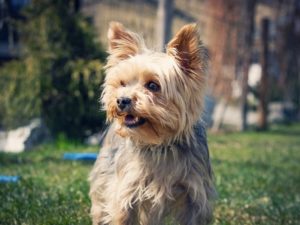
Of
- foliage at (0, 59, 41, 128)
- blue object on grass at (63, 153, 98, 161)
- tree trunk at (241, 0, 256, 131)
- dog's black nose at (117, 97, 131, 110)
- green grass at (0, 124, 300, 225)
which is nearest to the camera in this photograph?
dog's black nose at (117, 97, 131, 110)

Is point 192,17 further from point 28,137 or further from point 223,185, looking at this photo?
point 223,185

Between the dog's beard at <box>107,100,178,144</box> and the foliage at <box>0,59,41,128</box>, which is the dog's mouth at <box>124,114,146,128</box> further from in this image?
the foliage at <box>0,59,41,128</box>

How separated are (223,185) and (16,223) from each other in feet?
11.5

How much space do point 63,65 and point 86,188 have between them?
5531 mm

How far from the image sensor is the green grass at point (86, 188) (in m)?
6.25

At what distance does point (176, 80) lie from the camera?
17.0ft

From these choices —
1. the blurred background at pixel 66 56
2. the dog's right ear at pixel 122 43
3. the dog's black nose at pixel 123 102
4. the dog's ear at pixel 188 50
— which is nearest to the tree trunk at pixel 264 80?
the blurred background at pixel 66 56

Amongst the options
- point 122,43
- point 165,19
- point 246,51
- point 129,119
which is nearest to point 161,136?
point 129,119

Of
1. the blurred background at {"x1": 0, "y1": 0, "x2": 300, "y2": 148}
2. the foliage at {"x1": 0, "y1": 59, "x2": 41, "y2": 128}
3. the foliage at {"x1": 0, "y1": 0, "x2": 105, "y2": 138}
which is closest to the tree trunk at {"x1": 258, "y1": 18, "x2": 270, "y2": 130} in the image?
the blurred background at {"x1": 0, "y1": 0, "x2": 300, "y2": 148}

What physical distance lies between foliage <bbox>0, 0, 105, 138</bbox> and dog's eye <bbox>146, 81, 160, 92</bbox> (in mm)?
6973

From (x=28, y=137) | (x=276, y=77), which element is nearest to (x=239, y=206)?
(x=28, y=137)

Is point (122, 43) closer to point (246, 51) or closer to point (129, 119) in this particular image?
point (129, 119)

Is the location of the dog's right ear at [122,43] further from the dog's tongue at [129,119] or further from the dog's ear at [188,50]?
the dog's tongue at [129,119]

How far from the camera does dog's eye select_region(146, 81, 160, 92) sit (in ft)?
17.2
